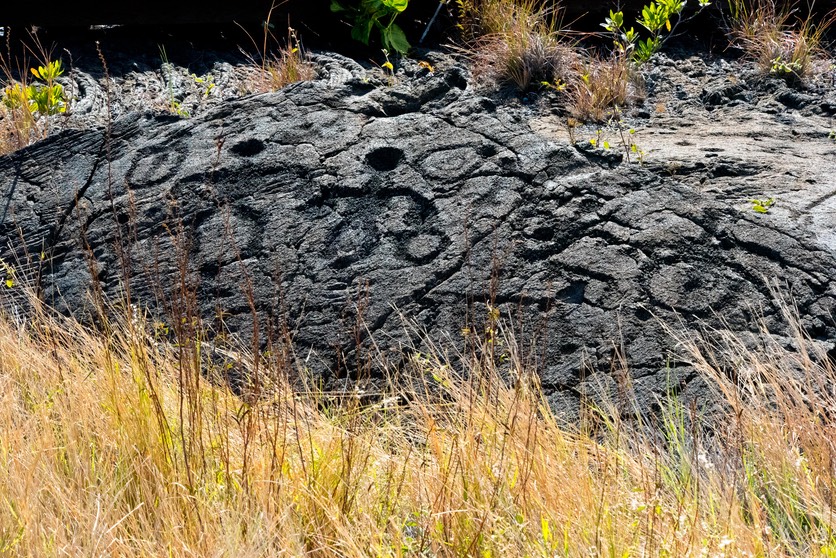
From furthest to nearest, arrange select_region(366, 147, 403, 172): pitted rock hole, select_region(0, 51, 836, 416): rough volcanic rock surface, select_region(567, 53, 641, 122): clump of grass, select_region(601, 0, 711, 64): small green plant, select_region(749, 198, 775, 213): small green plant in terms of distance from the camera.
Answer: select_region(601, 0, 711, 64): small green plant < select_region(567, 53, 641, 122): clump of grass < select_region(366, 147, 403, 172): pitted rock hole < select_region(749, 198, 775, 213): small green plant < select_region(0, 51, 836, 416): rough volcanic rock surface

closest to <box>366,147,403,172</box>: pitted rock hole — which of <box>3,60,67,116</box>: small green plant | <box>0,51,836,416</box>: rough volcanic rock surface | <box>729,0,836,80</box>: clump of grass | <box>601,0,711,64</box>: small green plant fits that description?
<box>0,51,836,416</box>: rough volcanic rock surface

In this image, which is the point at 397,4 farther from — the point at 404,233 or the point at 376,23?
the point at 404,233

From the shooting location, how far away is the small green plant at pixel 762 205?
3396 millimetres

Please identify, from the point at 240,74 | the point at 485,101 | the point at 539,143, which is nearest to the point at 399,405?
the point at 539,143

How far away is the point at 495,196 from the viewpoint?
3568mm

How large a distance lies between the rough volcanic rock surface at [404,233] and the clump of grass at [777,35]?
74.9 inches

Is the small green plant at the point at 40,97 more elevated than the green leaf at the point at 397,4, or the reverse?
the small green plant at the point at 40,97

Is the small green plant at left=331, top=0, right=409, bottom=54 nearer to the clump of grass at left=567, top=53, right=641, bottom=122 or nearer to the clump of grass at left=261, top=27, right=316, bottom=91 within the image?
the clump of grass at left=261, top=27, right=316, bottom=91

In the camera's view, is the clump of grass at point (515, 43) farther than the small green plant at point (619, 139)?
Yes

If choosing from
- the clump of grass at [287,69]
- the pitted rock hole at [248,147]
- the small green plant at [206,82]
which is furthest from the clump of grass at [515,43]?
the pitted rock hole at [248,147]

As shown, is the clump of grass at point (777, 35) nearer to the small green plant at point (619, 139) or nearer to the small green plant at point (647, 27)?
the small green plant at point (647, 27)

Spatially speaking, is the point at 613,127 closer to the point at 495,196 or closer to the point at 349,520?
the point at 495,196

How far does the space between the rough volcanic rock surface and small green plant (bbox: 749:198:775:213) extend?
55 mm

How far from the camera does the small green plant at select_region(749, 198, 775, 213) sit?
3396 millimetres
